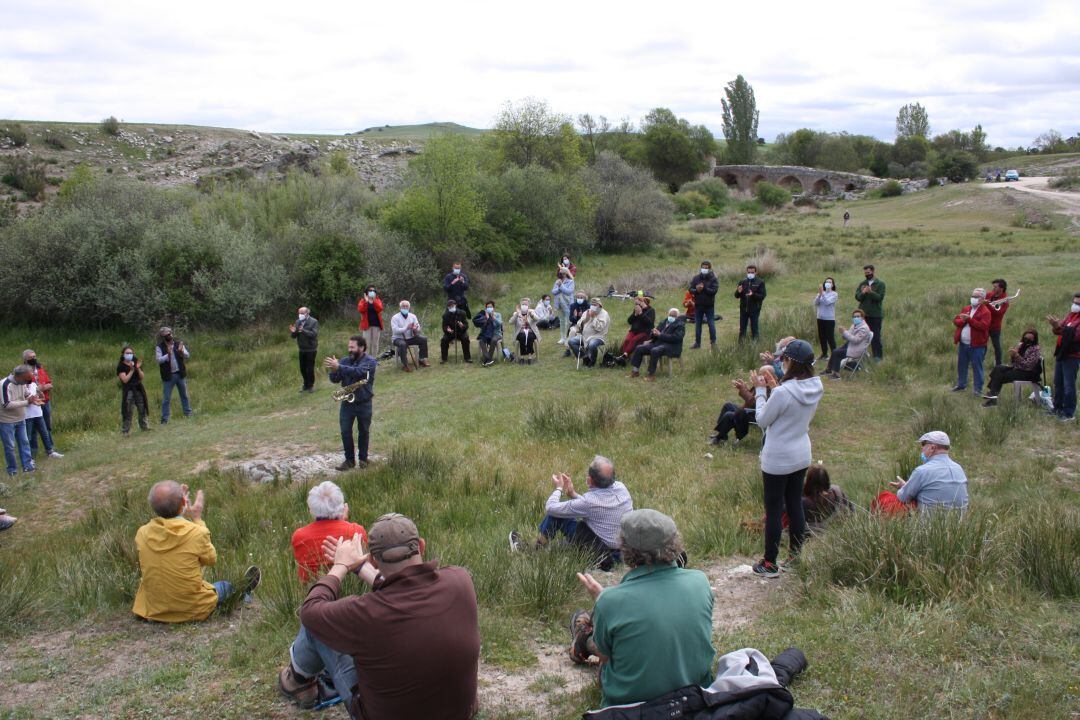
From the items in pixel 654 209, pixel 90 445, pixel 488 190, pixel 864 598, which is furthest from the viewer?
pixel 654 209

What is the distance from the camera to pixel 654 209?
33219mm

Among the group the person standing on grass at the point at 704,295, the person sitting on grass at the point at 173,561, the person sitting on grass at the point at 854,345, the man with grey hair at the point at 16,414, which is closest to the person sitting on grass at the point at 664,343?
the person standing on grass at the point at 704,295

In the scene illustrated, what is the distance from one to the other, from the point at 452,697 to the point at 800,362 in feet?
9.89

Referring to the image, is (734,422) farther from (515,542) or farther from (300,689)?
(300,689)

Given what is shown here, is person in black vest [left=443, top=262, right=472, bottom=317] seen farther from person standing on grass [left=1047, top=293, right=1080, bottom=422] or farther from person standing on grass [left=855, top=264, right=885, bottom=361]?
person standing on grass [left=1047, top=293, right=1080, bottom=422]

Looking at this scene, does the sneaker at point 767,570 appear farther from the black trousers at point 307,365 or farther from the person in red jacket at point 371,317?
the person in red jacket at point 371,317

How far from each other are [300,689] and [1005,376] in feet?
32.7

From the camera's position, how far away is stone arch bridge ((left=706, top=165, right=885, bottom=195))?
2702 inches

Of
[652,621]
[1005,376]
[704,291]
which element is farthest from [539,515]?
[704,291]

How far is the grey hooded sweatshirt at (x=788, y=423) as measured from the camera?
4.80m

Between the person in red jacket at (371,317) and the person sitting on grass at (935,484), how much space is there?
11689 mm

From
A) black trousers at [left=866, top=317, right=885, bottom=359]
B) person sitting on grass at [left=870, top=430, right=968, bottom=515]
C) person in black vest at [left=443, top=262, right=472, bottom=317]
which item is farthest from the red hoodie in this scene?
person in black vest at [left=443, top=262, right=472, bottom=317]

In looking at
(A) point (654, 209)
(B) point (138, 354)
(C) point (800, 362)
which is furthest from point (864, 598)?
(A) point (654, 209)

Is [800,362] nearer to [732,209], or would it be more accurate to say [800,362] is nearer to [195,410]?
[195,410]
